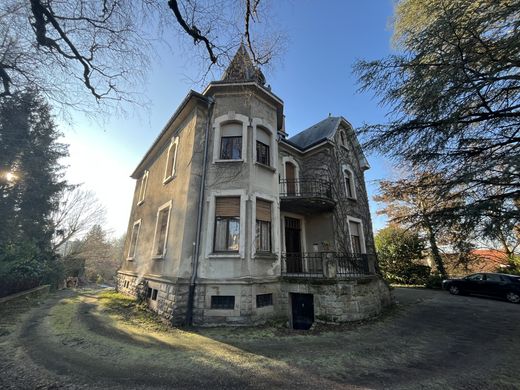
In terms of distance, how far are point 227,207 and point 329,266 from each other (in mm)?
4130

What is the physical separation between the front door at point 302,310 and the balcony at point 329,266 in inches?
29.0

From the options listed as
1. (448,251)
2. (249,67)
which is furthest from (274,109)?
(448,251)

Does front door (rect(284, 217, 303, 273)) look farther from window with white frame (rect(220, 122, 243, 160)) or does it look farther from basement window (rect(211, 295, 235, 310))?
window with white frame (rect(220, 122, 243, 160))

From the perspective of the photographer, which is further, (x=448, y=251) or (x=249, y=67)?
(x=249, y=67)

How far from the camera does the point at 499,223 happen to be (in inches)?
154

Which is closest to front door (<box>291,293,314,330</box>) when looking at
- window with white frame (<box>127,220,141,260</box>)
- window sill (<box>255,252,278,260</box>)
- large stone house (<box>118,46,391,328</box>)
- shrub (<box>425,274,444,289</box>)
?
large stone house (<box>118,46,391,328</box>)

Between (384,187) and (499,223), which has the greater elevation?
(384,187)

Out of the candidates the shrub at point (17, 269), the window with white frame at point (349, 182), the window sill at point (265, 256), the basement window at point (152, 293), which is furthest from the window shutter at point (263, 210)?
the shrub at point (17, 269)

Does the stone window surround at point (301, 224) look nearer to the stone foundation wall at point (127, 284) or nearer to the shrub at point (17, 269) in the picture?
the stone foundation wall at point (127, 284)

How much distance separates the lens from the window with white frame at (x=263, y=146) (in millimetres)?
9734

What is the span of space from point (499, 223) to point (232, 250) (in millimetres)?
6716

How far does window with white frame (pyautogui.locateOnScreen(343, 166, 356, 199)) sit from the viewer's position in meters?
13.8

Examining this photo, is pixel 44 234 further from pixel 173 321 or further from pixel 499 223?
pixel 499 223

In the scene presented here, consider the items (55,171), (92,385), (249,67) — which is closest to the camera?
(92,385)
